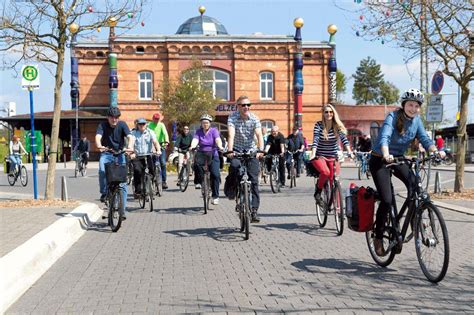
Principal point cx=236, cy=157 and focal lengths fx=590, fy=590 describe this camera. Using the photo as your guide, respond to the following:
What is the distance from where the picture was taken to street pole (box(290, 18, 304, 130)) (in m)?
44.2

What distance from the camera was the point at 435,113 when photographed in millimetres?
13242

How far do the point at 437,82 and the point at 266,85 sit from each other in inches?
1264

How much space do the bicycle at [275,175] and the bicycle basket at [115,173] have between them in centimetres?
691

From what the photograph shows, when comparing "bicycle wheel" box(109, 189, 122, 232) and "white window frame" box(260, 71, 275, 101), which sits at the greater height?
"white window frame" box(260, 71, 275, 101)

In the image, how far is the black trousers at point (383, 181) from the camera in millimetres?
5879

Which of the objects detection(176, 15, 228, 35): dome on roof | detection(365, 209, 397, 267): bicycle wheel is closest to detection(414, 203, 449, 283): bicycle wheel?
detection(365, 209, 397, 267): bicycle wheel

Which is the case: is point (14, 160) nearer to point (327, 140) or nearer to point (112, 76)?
point (327, 140)

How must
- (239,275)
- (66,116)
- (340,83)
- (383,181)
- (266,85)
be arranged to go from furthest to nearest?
(340,83) < (266,85) < (66,116) < (383,181) < (239,275)

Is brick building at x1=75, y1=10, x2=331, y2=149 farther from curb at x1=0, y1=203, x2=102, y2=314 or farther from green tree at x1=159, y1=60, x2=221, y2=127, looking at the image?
curb at x1=0, y1=203, x2=102, y2=314

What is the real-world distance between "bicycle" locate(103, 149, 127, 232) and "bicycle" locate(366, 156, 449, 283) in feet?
13.4

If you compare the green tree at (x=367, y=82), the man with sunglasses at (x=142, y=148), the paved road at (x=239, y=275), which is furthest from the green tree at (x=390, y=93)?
the paved road at (x=239, y=275)

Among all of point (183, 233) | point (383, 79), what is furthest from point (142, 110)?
point (383, 79)

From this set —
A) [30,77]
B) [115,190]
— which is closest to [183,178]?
[30,77]

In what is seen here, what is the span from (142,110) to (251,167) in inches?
1431
